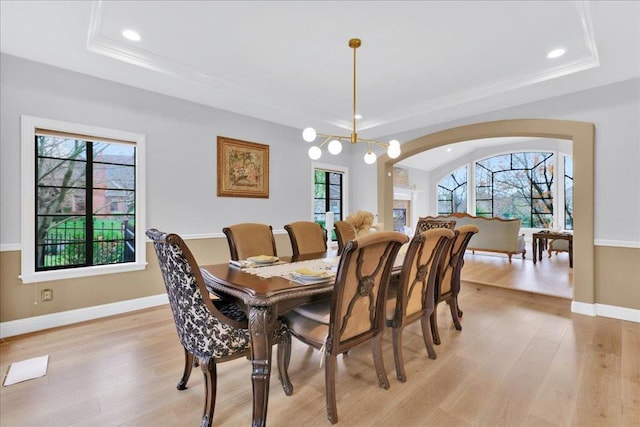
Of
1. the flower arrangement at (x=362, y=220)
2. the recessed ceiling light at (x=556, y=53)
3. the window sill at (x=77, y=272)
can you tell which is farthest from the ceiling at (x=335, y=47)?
the window sill at (x=77, y=272)

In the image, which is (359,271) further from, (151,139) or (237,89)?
(151,139)

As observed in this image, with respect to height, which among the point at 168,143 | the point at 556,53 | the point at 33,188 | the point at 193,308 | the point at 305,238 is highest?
the point at 556,53

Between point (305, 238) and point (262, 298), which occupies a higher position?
point (305, 238)

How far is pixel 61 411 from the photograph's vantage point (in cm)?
178

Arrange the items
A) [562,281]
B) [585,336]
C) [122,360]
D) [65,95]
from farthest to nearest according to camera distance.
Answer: [562,281]
[65,95]
[585,336]
[122,360]

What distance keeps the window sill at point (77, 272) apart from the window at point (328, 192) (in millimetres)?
2979

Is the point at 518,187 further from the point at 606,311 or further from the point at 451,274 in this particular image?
the point at 451,274

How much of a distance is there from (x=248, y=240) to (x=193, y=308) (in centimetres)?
139

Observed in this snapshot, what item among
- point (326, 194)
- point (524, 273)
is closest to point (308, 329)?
point (326, 194)

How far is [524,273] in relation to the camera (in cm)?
532

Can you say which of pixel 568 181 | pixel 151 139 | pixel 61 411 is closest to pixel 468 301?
pixel 61 411

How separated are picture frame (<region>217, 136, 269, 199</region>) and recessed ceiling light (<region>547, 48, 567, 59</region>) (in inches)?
141

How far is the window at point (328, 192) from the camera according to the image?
224 inches

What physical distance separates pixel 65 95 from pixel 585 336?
559 centimetres
